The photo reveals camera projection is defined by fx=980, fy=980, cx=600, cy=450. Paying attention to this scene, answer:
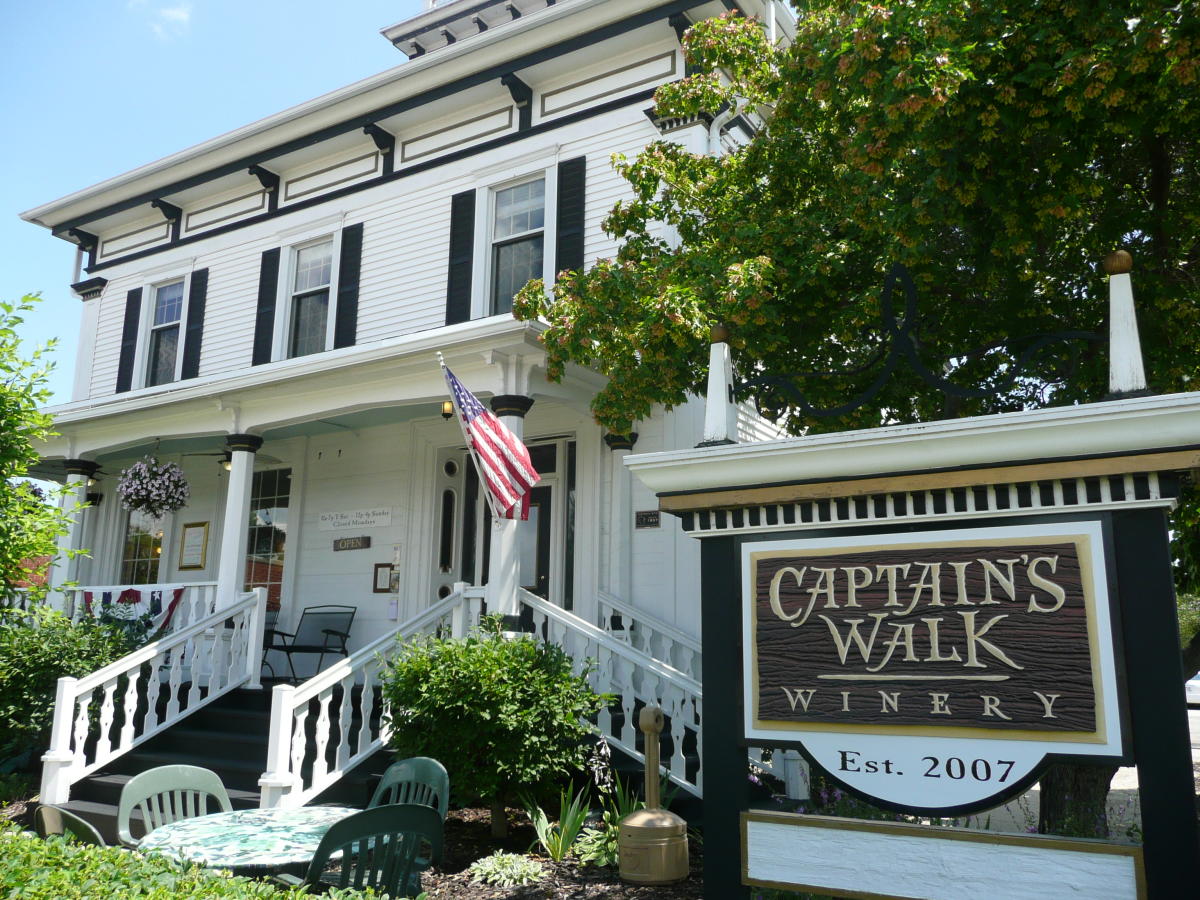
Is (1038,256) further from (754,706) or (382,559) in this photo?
(382,559)

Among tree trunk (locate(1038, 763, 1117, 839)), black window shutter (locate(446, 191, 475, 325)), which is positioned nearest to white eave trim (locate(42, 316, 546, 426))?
black window shutter (locate(446, 191, 475, 325))

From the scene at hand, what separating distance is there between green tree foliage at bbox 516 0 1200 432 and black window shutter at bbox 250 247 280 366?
20.0 ft

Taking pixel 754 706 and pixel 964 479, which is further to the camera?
pixel 754 706

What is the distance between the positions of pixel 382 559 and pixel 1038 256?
780 centimetres

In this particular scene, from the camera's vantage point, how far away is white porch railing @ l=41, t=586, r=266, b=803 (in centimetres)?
820

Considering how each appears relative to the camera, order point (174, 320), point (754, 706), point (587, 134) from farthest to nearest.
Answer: point (174, 320), point (587, 134), point (754, 706)

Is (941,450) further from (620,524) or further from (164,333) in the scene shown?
(164,333)

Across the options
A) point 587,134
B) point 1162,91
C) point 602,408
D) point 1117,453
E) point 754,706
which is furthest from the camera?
point 587,134

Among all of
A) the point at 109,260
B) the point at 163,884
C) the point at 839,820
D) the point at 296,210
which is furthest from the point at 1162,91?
the point at 109,260

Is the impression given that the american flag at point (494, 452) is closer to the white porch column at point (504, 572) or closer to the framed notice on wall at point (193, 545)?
the white porch column at point (504, 572)

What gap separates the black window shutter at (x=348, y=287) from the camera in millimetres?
12609

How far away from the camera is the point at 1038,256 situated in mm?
7145

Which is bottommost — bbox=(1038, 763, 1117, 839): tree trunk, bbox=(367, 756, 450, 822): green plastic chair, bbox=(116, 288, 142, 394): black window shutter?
bbox=(1038, 763, 1117, 839): tree trunk

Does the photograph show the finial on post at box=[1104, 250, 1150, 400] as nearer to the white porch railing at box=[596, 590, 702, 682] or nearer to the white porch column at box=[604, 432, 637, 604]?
the white porch railing at box=[596, 590, 702, 682]
